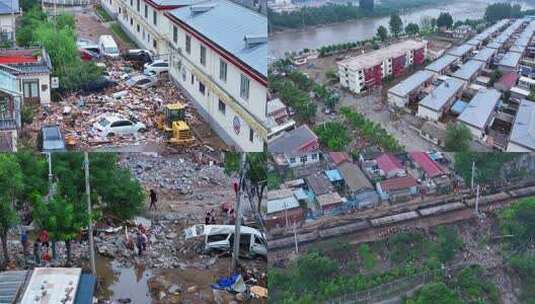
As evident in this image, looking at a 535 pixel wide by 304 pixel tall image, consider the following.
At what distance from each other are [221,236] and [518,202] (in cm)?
137

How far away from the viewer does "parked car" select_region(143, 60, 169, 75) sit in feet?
15.6

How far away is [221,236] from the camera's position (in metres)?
3.09

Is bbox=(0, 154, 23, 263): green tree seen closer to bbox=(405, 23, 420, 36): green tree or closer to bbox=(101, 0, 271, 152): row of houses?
bbox=(101, 0, 271, 152): row of houses

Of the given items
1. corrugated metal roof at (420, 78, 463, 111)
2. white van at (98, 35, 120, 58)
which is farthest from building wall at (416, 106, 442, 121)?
white van at (98, 35, 120, 58)

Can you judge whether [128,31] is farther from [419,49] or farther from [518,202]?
[518,202]

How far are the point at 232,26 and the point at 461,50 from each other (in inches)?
60.6

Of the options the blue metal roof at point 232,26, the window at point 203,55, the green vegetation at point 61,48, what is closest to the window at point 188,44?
the blue metal roof at point 232,26

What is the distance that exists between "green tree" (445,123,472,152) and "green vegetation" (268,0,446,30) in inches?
27.7

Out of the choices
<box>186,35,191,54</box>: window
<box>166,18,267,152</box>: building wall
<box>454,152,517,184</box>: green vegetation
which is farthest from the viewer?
<box>186,35,191,54</box>: window

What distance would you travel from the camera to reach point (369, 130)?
9.64 feet

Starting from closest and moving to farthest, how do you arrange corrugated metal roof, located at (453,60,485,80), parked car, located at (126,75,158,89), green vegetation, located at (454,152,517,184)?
green vegetation, located at (454,152,517,184) < corrugated metal roof, located at (453,60,485,80) < parked car, located at (126,75,158,89)

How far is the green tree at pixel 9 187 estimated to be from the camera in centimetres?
259

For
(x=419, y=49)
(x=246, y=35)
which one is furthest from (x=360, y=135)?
(x=246, y=35)

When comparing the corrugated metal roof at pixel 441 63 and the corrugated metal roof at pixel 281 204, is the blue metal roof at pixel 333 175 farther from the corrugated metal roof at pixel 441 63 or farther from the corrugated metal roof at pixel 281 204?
the corrugated metal roof at pixel 441 63
